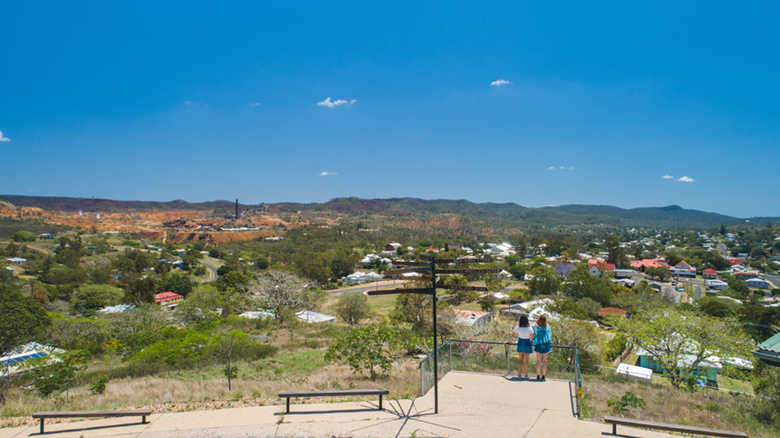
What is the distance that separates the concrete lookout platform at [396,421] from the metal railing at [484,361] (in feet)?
1.82

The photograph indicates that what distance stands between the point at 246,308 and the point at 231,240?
82392mm

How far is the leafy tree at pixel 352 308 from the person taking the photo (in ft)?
87.7

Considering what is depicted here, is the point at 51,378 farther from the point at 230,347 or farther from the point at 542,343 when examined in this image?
the point at 542,343

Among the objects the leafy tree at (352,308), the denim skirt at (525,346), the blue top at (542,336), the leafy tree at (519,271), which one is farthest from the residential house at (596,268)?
the denim skirt at (525,346)

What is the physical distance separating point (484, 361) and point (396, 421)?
3039 millimetres

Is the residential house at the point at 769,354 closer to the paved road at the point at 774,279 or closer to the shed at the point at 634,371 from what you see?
the shed at the point at 634,371

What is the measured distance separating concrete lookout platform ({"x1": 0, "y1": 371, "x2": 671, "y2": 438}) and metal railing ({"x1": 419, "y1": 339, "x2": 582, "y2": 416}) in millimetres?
556

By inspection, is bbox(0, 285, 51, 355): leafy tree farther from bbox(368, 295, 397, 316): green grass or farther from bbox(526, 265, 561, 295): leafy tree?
bbox(526, 265, 561, 295): leafy tree

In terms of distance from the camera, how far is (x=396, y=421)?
5168 millimetres

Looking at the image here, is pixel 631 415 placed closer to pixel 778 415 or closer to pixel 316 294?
pixel 778 415

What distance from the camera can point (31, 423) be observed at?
5.57 metres

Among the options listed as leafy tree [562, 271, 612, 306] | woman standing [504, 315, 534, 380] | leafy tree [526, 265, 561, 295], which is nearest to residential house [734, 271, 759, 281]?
leafy tree [562, 271, 612, 306]

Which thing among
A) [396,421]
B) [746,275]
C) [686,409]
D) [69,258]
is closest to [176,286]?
[69,258]

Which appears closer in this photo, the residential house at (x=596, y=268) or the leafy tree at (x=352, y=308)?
the leafy tree at (x=352, y=308)
